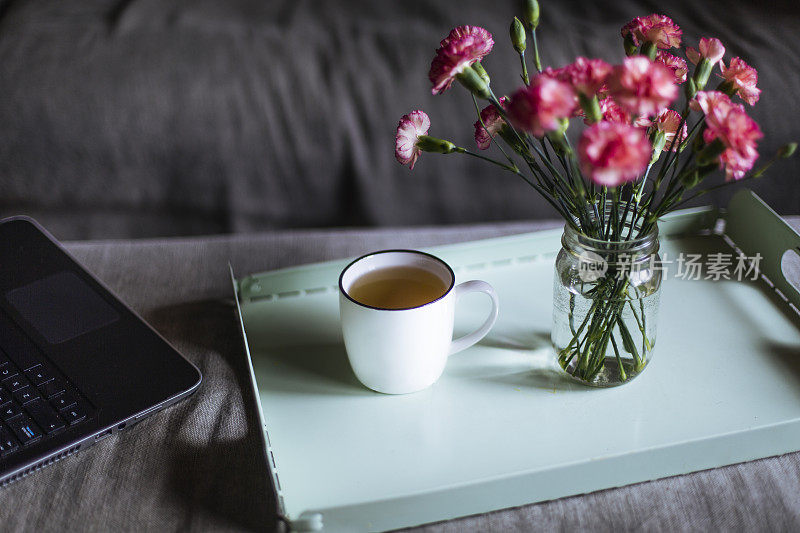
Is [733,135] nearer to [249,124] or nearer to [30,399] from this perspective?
[30,399]

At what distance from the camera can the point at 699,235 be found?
0.82 metres

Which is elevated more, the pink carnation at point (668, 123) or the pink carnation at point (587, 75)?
the pink carnation at point (587, 75)

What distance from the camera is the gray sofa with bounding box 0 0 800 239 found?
1.04 metres

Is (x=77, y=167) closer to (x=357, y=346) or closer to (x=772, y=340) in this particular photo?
(x=357, y=346)

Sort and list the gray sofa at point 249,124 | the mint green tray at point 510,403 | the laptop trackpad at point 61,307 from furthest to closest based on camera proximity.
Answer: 1. the gray sofa at point 249,124
2. the laptop trackpad at point 61,307
3. the mint green tray at point 510,403

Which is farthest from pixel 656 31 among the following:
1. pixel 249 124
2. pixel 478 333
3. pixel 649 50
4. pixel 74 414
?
pixel 249 124

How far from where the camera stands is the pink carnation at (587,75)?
457 millimetres

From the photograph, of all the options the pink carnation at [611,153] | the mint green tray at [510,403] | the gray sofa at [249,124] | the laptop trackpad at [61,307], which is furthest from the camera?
the gray sofa at [249,124]

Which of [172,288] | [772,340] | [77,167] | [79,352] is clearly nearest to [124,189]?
[77,167]

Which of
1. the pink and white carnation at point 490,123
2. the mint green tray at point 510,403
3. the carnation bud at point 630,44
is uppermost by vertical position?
the carnation bud at point 630,44

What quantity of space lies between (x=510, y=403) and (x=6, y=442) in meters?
0.37

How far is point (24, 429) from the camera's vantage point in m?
0.56

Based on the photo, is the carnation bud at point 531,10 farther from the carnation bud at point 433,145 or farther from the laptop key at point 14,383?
the laptop key at point 14,383

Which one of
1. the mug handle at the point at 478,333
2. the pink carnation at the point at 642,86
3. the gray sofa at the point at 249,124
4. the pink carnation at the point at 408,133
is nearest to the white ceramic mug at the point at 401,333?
Result: the mug handle at the point at 478,333
